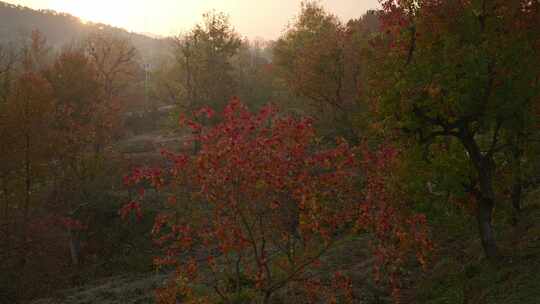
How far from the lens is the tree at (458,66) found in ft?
49.0

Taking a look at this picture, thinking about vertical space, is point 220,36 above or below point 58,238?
above

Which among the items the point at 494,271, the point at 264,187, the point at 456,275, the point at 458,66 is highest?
the point at 458,66

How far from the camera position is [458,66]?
15.5 meters

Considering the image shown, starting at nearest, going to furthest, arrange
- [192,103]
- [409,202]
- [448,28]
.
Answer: [448,28]
[409,202]
[192,103]

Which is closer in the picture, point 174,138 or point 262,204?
point 262,204

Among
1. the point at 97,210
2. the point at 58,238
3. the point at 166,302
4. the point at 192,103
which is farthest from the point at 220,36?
the point at 166,302

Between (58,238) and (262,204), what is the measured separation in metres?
21.8

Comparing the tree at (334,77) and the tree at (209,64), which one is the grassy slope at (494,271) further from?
the tree at (209,64)

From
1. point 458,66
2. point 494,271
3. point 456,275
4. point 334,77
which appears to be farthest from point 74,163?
point 494,271

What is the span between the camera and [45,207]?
3284cm

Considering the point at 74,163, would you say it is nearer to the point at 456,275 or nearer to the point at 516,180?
the point at 456,275

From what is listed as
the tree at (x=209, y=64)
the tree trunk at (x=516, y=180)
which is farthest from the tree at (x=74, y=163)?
the tree trunk at (x=516, y=180)

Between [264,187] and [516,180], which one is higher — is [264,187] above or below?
above

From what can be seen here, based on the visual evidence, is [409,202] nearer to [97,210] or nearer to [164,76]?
[97,210]
